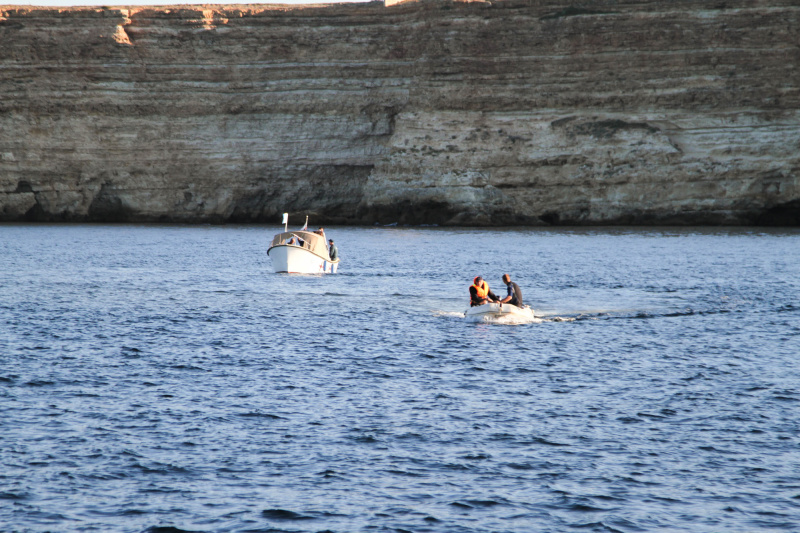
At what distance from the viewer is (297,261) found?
40.8 metres

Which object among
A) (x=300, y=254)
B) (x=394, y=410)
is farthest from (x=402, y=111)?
(x=394, y=410)

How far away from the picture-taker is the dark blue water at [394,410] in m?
10.8

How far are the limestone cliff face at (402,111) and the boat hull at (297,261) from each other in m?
36.4

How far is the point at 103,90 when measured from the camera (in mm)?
81062

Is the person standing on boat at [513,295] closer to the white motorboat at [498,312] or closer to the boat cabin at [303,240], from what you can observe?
the white motorboat at [498,312]

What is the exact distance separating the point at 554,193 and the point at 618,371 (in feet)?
189

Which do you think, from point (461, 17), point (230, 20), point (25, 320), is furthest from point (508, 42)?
point (25, 320)

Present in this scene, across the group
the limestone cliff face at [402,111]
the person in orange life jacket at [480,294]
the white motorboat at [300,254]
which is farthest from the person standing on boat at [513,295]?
the limestone cliff face at [402,111]

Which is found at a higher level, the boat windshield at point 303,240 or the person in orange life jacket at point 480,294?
the boat windshield at point 303,240

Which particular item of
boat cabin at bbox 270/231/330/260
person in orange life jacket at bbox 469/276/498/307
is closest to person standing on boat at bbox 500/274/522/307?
person in orange life jacket at bbox 469/276/498/307

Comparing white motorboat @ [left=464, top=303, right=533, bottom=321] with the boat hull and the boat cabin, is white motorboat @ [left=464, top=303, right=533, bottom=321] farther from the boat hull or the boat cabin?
the boat cabin

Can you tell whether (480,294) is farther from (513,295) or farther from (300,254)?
(300,254)

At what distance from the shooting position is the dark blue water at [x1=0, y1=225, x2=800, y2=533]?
1078cm

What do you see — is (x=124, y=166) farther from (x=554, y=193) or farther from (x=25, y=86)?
(x=554, y=193)
